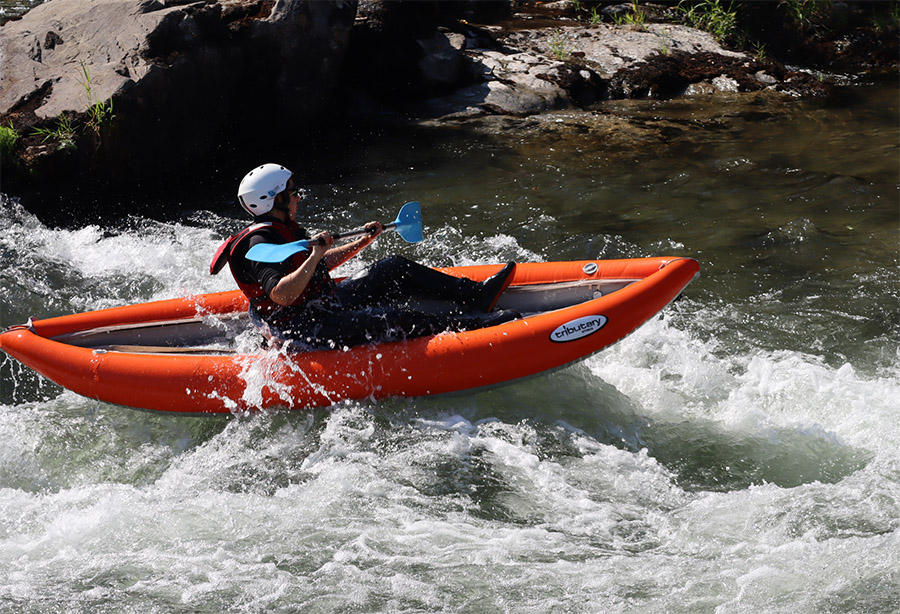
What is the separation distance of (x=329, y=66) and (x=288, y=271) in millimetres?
4934

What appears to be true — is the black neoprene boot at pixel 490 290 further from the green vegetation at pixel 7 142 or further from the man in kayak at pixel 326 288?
the green vegetation at pixel 7 142

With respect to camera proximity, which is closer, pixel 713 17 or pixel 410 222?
pixel 410 222

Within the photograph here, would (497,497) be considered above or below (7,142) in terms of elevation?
below

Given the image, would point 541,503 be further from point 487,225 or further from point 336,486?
point 487,225

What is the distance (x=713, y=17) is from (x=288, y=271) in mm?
8069

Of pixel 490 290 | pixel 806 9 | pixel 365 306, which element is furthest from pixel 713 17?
pixel 365 306

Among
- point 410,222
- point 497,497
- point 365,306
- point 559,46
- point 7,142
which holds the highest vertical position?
point 559,46

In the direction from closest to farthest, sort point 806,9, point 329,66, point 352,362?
1. point 352,362
2. point 329,66
3. point 806,9

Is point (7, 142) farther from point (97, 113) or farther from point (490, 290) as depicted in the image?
point (490, 290)

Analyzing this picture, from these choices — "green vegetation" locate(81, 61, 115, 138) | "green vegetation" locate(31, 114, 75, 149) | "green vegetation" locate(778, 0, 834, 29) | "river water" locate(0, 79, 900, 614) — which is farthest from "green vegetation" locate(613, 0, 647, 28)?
"green vegetation" locate(31, 114, 75, 149)

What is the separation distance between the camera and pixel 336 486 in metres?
4.05

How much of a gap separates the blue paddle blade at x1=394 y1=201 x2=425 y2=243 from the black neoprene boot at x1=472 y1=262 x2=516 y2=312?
0.48 meters

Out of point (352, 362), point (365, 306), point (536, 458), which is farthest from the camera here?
point (365, 306)

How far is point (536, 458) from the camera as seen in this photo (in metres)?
4.17
